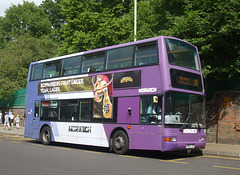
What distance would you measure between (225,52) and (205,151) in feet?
19.1

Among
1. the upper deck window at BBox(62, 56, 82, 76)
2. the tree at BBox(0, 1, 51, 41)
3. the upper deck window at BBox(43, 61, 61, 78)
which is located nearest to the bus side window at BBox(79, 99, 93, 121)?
the upper deck window at BBox(62, 56, 82, 76)

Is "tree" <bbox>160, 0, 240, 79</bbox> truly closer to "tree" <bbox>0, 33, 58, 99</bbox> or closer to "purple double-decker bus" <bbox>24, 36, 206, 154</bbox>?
"purple double-decker bus" <bbox>24, 36, 206, 154</bbox>

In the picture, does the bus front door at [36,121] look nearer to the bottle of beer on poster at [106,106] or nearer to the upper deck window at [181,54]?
the bottle of beer on poster at [106,106]

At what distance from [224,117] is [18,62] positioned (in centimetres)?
2671

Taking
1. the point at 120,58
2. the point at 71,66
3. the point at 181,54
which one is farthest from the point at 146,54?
the point at 71,66

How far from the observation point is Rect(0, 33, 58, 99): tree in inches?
1351

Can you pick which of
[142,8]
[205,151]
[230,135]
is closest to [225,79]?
[230,135]

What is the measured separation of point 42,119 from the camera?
1695cm

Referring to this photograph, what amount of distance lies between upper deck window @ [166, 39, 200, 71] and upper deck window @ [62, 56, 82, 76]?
17.0 ft

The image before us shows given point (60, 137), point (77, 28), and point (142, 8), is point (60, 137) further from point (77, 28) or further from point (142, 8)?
point (77, 28)

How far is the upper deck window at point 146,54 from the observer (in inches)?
453

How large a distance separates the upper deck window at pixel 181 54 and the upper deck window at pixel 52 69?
6.82 m

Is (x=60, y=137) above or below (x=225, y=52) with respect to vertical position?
below

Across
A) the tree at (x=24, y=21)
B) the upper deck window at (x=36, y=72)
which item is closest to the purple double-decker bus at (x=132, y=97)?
the upper deck window at (x=36, y=72)
